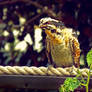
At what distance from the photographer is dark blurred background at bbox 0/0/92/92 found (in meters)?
2.82

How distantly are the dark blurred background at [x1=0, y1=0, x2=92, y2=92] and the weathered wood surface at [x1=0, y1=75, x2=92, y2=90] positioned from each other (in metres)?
1.36

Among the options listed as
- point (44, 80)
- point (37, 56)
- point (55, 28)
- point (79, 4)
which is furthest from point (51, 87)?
point (79, 4)

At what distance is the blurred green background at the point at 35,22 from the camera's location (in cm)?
282

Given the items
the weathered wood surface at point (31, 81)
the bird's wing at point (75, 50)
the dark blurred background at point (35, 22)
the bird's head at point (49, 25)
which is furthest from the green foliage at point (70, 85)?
the dark blurred background at point (35, 22)

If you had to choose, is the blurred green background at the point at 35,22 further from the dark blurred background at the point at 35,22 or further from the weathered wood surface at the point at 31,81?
the weathered wood surface at the point at 31,81

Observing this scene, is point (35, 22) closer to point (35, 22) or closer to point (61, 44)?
point (35, 22)

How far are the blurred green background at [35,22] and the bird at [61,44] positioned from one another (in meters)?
0.44

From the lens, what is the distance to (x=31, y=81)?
1.30m

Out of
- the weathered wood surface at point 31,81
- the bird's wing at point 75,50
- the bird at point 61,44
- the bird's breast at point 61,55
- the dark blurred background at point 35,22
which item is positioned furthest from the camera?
the dark blurred background at point 35,22

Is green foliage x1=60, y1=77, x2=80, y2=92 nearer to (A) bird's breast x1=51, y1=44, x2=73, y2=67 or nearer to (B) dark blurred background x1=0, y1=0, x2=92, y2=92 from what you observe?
(A) bird's breast x1=51, y1=44, x2=73, y2=67

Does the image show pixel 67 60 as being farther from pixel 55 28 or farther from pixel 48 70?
pixel 48 70

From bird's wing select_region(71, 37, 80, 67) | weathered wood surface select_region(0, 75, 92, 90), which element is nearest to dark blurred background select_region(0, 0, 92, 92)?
bird's wing select_region(71, 37, 80, 67)

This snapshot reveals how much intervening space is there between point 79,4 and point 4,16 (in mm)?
798

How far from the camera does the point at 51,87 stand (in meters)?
1.24
